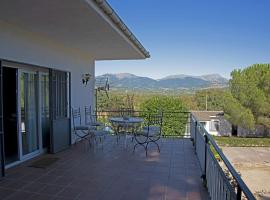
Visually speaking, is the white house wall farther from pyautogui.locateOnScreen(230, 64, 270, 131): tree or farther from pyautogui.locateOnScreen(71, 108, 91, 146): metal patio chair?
pyautogui.locateOnScreen(230, 64, 270, 131): tree

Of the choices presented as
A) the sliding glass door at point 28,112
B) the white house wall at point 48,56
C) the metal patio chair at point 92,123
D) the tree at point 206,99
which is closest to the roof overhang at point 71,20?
the white house wall at point 48,56

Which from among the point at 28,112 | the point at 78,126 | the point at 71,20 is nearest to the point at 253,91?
the point at 78,126

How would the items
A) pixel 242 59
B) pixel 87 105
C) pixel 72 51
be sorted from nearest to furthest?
pixel 72 51 < pixel 87 105 < pixel 242 59

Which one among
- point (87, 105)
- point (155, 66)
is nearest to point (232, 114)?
point (155, 66)

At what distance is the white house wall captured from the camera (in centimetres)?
418

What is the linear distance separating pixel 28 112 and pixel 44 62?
3.52 ft

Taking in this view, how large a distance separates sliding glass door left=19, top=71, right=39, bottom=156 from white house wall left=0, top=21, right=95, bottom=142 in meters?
0.40

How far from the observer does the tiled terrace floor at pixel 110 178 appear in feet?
Result: 11.0

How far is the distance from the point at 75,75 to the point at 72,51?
0.67 m

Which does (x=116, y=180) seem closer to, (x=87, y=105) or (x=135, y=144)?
(x=135, y=144)

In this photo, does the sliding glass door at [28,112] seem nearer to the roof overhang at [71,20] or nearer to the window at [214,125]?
the roof overhang at [71,20]

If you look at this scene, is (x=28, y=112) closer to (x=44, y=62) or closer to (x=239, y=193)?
(x=44, y=62)

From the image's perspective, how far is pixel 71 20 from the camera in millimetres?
3613

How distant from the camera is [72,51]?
6.45 metres
